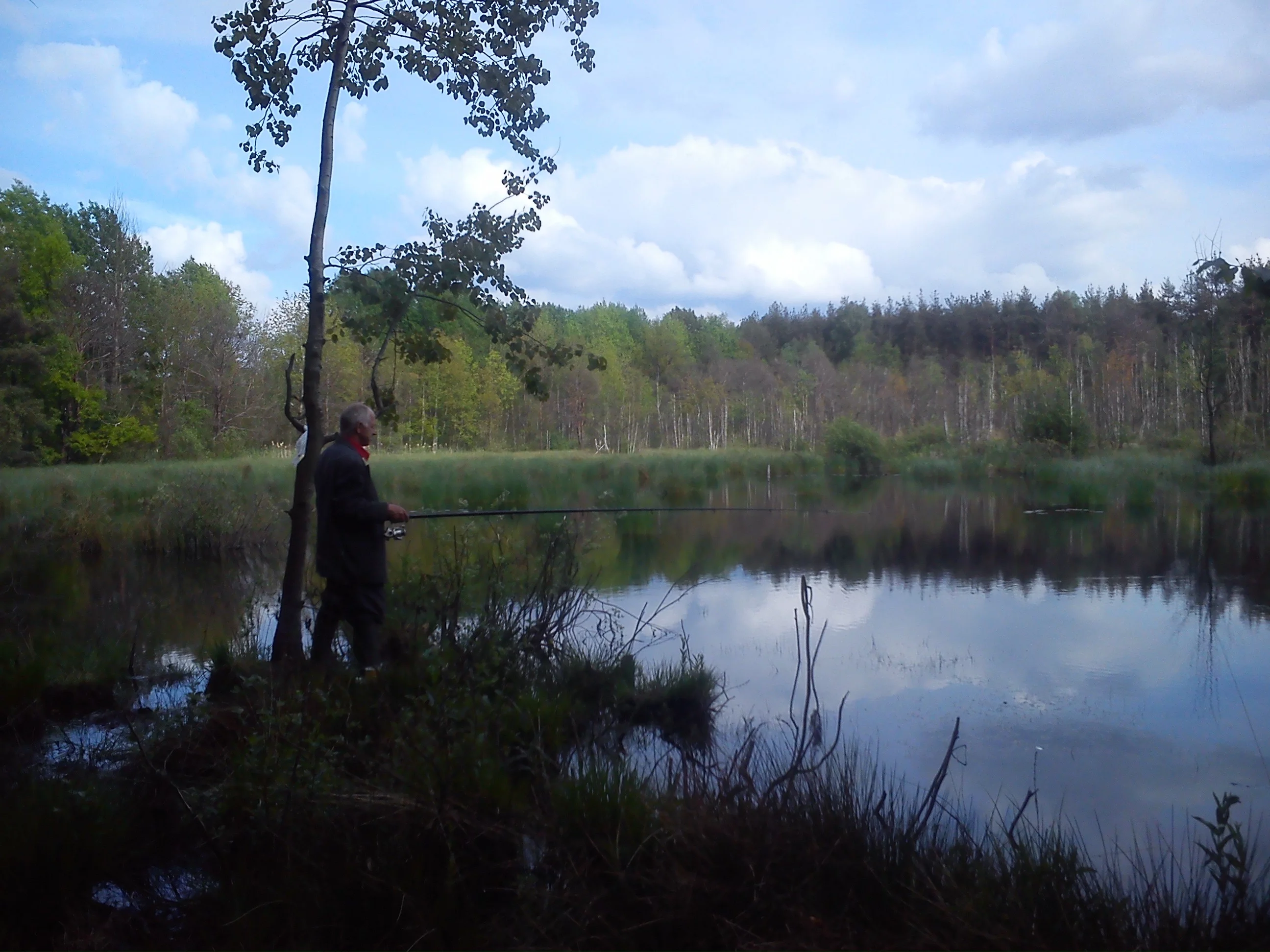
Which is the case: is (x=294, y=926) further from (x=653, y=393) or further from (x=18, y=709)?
(x=653, y=393)

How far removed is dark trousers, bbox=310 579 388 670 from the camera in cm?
544

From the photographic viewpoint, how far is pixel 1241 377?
35.4 m

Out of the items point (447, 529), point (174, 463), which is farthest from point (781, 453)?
point (447, 529)

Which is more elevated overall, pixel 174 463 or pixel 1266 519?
pixel 174 463

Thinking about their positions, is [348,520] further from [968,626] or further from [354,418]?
[968,626]

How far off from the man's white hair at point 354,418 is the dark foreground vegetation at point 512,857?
147 centimetres

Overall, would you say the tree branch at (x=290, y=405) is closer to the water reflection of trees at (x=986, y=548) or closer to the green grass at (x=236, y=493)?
the green grass at (x=236, y=493)

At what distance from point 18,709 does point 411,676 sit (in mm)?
1946

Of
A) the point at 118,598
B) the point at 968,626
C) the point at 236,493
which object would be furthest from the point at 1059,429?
the point at 118,598

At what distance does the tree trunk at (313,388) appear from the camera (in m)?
5.71

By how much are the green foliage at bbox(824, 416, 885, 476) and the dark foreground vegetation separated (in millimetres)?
32405

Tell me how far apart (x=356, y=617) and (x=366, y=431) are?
98 cm

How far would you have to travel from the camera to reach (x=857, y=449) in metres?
36.5

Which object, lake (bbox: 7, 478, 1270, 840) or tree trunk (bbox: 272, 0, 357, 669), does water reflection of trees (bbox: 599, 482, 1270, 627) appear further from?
tree trunk (bbox: 272, 0, 357, 669)
